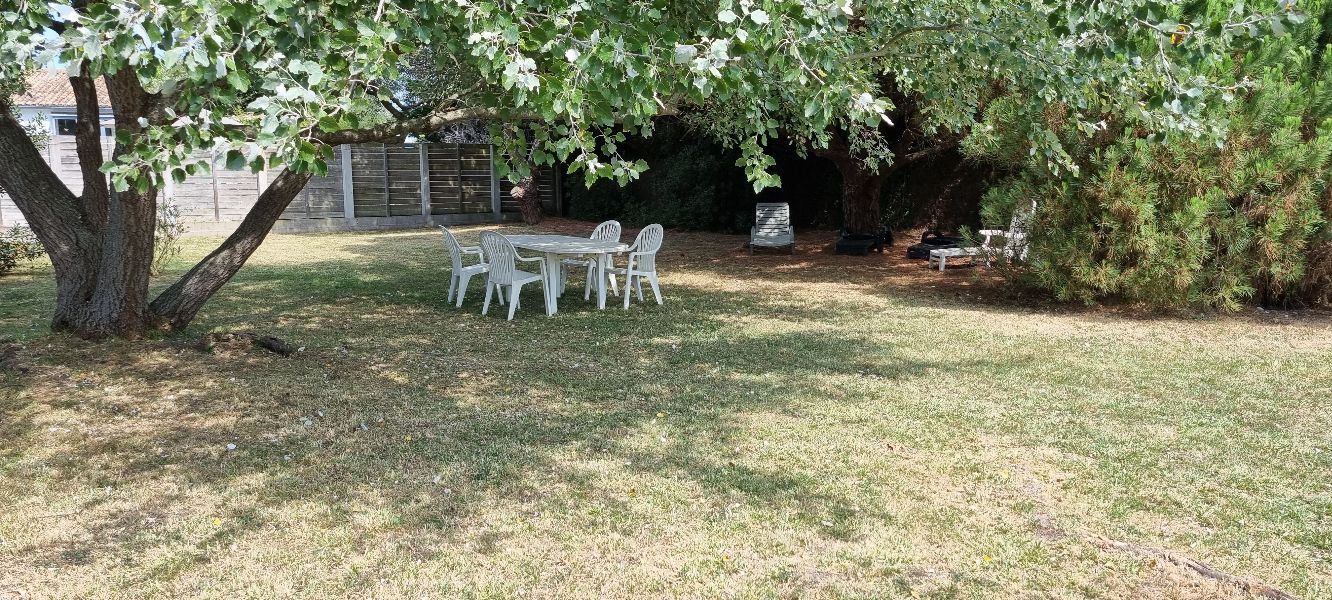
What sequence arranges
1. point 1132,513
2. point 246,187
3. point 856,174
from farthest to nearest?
point 246,187
point 856,174
point 1132,513

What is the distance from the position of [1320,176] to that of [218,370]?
340 inches

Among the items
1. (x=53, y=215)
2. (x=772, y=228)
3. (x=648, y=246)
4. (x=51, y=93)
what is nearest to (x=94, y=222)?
(x=53, y=215)

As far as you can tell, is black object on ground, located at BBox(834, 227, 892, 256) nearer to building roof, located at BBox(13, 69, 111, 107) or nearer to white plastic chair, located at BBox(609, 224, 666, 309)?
white plastic chair, located at BBox(609, 224, 666, 309)

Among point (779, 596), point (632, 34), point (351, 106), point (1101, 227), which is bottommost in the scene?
point (779, 596)

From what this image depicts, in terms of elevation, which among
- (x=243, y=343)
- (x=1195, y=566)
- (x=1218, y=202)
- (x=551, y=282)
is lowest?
(x=1195, y=566)

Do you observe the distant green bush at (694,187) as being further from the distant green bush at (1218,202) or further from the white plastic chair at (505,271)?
the white plastic chair at (505,271)

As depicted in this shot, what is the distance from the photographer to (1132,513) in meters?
3.79

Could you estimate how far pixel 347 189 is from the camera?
1841cm

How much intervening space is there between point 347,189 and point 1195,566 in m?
17.3

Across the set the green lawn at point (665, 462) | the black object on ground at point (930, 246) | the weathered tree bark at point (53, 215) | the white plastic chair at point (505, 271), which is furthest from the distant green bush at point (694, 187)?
the weathered tree bark at point (53, 215)

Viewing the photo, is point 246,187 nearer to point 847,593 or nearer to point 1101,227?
point 1101,227

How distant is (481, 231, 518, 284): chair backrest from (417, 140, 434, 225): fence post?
11410 millimetres

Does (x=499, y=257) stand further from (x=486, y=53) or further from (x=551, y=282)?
(x=486, y=53)

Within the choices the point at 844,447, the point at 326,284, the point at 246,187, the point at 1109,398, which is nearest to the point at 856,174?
the point at 326,284
